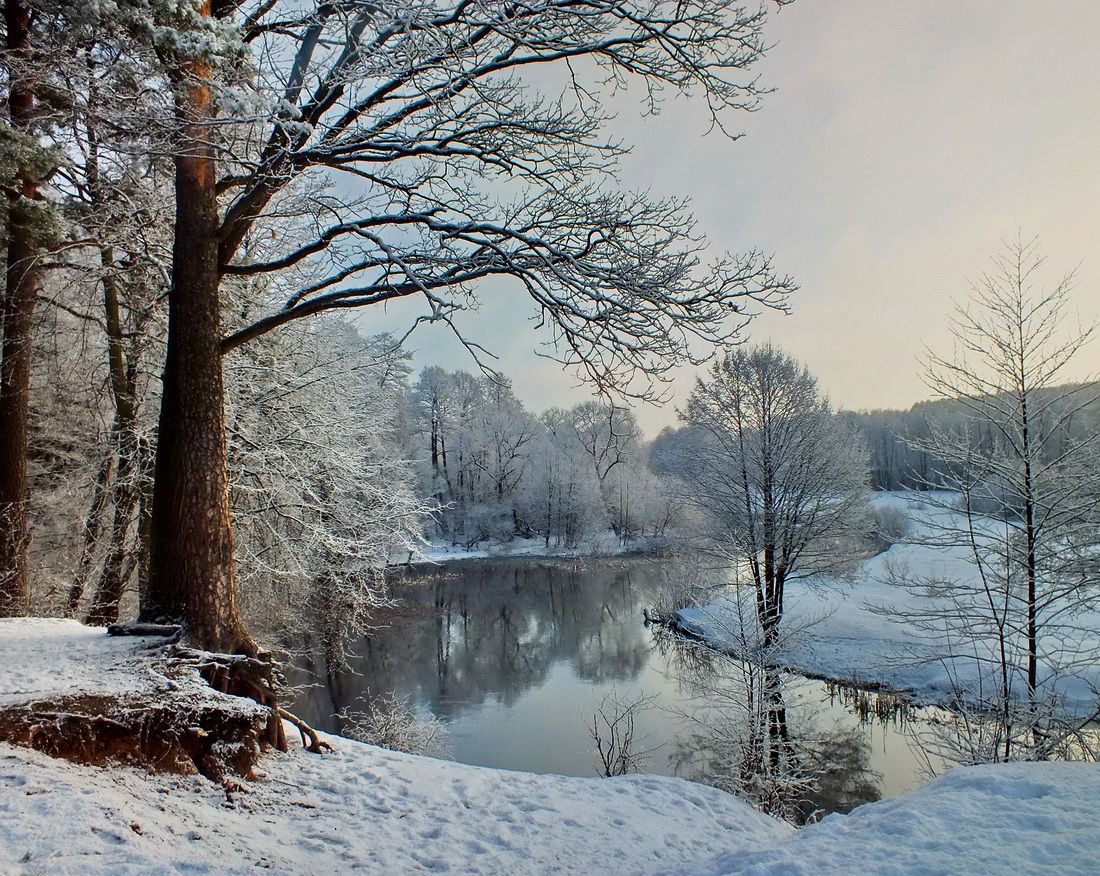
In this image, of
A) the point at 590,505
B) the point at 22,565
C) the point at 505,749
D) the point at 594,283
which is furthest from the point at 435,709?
the point at 590,505

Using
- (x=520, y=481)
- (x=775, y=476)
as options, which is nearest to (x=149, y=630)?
(x=775, y=476)

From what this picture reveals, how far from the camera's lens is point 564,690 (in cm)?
1418

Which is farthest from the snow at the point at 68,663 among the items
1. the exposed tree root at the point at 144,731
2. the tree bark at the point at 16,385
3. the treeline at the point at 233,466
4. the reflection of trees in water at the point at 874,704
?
the reflection of trees in water at the point at 874,704

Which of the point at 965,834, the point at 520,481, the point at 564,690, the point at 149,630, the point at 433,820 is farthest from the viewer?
the point at 520,481

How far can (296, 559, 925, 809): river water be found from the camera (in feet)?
35.0

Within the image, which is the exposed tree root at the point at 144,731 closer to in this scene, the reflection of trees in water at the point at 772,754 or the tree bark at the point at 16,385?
the tree bark at the point at 16,385

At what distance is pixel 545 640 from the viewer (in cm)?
1873

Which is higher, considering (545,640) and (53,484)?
(53,484)

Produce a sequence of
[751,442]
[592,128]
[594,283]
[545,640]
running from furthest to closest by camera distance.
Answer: [545,640]
[751,442]
[592,128]
[594,283]

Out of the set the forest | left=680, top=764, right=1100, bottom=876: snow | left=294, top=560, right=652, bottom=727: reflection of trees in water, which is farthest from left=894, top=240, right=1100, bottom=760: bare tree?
left=294, top=560, right=652, bottom=727: reflection of trees in water

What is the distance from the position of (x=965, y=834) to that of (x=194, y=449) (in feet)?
19.7

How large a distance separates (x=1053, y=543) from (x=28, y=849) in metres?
11.3

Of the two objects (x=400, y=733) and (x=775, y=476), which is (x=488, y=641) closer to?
(x=400, y=733)

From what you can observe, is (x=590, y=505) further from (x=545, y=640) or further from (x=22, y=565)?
(x=22, y=565)
